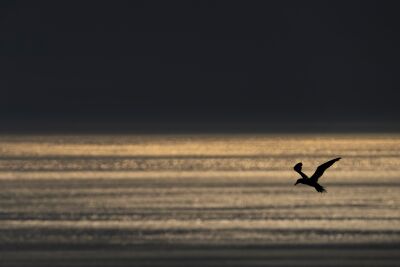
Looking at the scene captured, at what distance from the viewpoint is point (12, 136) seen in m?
172

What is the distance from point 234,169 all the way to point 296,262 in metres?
49.5

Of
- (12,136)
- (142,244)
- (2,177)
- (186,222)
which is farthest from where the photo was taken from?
(12,136)

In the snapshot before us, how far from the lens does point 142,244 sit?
39094mm

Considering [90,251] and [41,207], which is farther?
[41,207]

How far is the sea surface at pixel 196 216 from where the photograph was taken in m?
36.9

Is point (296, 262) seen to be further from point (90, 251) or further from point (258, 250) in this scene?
point (90, 251)

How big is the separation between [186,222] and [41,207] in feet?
25.0

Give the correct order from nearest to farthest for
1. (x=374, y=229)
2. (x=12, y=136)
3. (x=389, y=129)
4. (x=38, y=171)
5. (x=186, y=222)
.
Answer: (x=374, y=229), (x=186, y=222), (x=38, y=171), (x=12, y=136), (x=389, y=129)

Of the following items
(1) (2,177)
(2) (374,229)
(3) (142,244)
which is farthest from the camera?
(1) (2,177)

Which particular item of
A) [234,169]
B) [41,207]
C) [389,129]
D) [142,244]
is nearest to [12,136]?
[389,129]

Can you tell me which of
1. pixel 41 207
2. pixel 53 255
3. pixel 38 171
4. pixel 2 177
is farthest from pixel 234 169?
pixel 53 255

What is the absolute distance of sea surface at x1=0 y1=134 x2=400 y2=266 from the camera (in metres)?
36.9

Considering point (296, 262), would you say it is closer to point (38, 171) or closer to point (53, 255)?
point (53, 255)

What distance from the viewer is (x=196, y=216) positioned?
1844 inches
